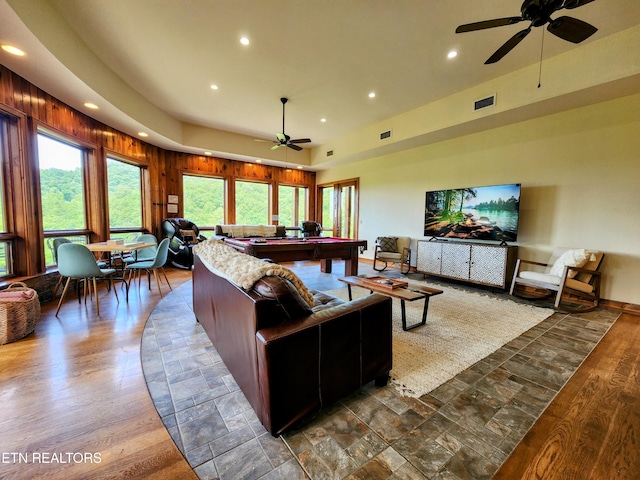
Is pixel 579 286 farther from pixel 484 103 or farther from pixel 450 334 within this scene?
pixel 484 103

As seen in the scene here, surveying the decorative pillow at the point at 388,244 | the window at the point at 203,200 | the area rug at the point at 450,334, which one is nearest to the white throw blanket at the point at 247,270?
the area rug at the point at 450,334

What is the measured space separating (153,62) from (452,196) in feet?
17.5

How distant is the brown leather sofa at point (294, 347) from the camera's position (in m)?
1.31

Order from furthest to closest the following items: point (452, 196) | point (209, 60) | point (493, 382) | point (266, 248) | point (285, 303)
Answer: point (452, 196) → point (266, 248) → point (209, 60) → point (493, 382) → point (285, 303)

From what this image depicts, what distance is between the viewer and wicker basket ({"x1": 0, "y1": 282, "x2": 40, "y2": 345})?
7.45 ft

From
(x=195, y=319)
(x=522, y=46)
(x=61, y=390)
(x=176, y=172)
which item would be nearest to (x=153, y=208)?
(x=176, y=172)

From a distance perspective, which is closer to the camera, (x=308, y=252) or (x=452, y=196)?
(x=308, y=252)

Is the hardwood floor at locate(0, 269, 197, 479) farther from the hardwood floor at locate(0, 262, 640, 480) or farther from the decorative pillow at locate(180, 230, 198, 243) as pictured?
the decorative pillow at locate(180, 230, 198, 243)

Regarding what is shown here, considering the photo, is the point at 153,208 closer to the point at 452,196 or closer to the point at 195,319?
the point at 195,319

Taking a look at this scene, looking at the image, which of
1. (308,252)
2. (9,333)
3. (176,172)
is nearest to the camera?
(9,333)

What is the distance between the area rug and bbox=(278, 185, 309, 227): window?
16.6 ft

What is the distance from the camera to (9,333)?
2295 millimetres

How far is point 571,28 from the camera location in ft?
6.83

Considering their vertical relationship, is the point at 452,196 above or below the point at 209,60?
below
